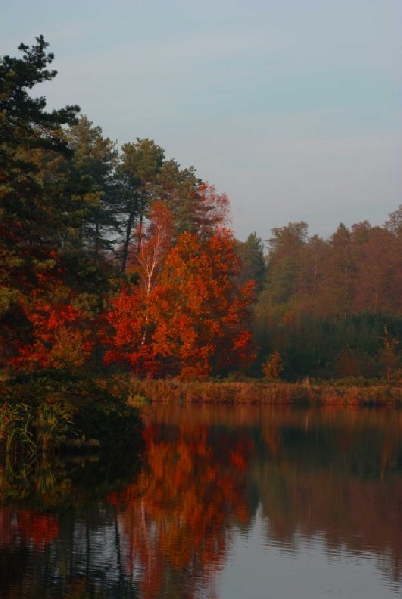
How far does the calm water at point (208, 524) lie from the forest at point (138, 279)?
5.21 m

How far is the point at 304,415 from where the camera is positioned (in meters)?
43.4

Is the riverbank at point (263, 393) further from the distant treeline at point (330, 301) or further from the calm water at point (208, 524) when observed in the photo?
the calm water at point (208, 524)

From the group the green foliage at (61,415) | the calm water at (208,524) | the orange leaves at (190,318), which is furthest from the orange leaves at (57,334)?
the calm water at (208,524)

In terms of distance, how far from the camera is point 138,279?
34281 mm

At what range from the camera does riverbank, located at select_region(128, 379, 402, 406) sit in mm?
51500

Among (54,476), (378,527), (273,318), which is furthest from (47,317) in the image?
(378,527)

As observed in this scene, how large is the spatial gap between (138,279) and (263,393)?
19.2 meters

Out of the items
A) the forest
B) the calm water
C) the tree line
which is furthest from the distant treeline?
the calm water

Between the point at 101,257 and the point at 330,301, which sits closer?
the point at 101,257

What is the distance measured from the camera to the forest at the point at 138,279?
25.4 meters

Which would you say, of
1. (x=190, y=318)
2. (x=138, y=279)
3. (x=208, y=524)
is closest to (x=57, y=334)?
(x=190, y=318)

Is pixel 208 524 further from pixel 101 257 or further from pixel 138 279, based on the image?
pixel 101 257

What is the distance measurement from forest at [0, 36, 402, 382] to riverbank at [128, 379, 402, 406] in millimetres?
4266

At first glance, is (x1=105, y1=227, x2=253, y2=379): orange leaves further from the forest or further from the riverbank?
the riverbank
